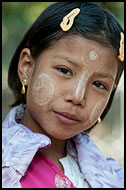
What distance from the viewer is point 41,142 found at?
54.1 inches

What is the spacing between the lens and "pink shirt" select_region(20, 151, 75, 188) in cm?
132

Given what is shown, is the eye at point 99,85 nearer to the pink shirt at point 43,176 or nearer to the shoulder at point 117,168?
the pink shirt at point 43,176

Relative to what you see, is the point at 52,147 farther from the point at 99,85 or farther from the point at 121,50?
the point at 121,50

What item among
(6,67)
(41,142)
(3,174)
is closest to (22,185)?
(3,174)

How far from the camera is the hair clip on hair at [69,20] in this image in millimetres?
1471

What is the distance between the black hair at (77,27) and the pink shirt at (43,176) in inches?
21.0

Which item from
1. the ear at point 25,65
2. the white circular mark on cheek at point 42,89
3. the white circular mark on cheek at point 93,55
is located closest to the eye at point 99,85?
the white circular mark on cheek at point 93,55

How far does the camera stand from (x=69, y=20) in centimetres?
149

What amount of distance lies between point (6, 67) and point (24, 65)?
0.37 meters

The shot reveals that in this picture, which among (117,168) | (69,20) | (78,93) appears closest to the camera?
(78,93)

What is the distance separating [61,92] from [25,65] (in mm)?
298

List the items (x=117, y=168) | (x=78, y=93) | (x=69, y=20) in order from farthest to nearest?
(x=117, y=168) → (x=69, y=20) → (x=78, y=93)

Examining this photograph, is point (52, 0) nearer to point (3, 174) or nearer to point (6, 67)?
point (6, 67)

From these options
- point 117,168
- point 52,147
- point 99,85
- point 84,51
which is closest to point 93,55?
point 84,51
